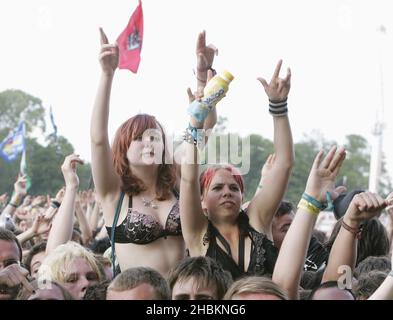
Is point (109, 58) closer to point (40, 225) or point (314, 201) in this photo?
point (314, 201)

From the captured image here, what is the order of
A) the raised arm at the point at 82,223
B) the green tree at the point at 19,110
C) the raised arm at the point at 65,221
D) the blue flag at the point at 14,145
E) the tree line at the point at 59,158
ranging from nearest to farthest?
the raised arm at the point at 65,221 < the raised arm at the point at 82,223 < the blue flag at the point at 14,145 < the tree line at the point at 59,158 < the green tree at the point at 19,110

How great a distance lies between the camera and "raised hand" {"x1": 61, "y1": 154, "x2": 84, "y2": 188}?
5125 mm

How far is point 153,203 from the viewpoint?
4387 mm

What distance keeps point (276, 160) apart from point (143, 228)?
74 centimetres

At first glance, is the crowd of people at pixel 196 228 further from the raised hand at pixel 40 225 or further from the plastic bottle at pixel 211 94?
the raised hand at pixel 40 225

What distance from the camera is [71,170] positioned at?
517 cm

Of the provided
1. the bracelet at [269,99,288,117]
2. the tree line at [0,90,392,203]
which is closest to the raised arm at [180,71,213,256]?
the bracelet at [269,99,288,117]

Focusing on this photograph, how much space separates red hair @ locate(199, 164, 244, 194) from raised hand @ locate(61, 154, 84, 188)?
1.07 m

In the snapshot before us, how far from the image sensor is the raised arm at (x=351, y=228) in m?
3.36

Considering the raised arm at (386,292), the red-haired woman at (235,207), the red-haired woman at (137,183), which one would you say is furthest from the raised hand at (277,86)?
the raised arm at (386,292)

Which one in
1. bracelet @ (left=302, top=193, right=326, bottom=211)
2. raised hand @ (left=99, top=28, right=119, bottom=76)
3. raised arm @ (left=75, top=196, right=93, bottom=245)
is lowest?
raised arm @ (left=75, top=196, right=93, bottom=245)

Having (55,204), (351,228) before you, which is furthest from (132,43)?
(351,228)

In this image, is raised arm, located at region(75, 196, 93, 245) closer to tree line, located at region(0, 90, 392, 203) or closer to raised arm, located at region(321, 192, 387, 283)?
raised arm, located at region(321, 192, 387, 283)

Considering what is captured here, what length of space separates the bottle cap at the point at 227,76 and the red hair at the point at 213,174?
0.64m
